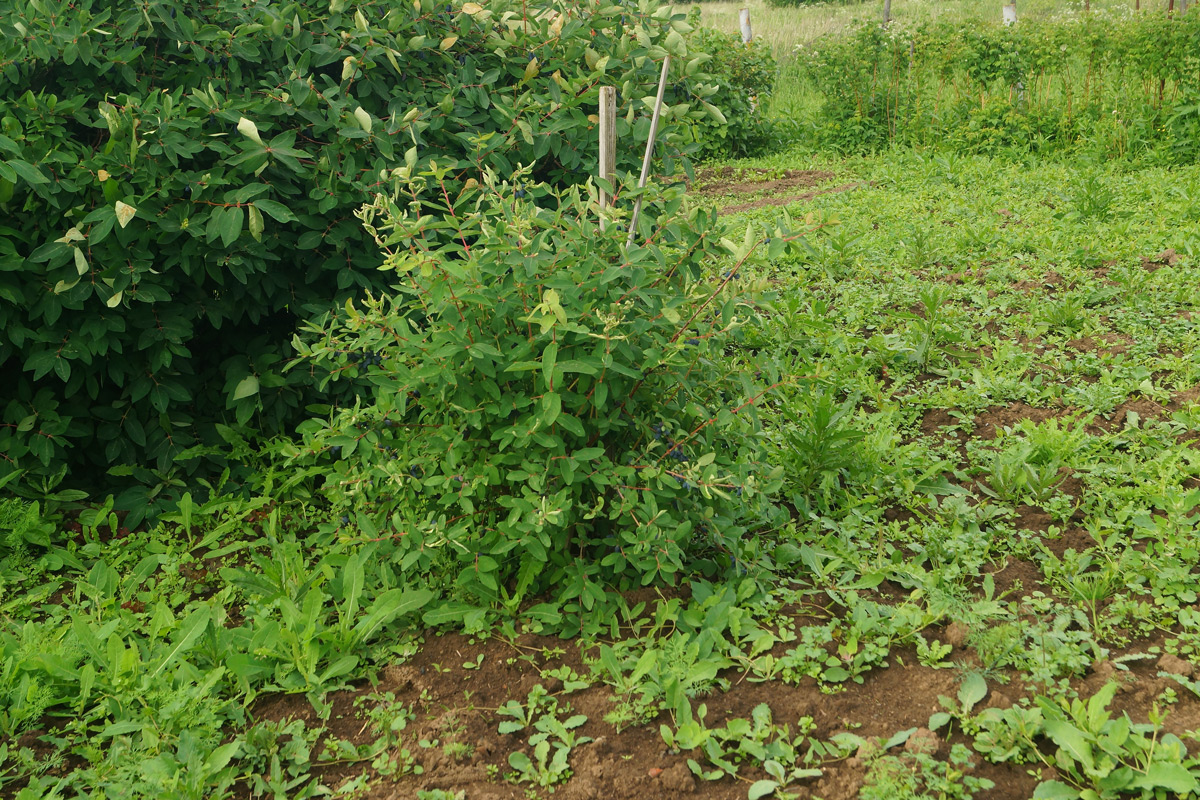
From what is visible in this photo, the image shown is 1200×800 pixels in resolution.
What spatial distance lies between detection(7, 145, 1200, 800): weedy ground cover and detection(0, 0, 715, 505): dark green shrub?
1.45ft

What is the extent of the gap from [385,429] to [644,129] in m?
1.61

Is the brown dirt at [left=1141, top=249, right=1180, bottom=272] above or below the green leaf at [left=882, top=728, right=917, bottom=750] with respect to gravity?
below

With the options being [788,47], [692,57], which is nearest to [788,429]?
[692,57]

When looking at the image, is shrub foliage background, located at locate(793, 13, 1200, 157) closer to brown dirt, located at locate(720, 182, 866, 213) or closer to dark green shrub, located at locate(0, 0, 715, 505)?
brown dirt, located at locate(720, 182, 866, 213)

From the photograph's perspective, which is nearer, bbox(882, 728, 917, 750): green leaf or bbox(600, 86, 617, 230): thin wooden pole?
bbox(882, 728, 917, 750): green leaf

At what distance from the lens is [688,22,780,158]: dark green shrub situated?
1027 centimetres

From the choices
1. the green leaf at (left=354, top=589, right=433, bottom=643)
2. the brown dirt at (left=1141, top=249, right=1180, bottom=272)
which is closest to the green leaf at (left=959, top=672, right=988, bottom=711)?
the green leaf at (left=354, top=589, right=433, bottom=643)

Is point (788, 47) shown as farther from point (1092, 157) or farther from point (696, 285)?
point (696, 285)

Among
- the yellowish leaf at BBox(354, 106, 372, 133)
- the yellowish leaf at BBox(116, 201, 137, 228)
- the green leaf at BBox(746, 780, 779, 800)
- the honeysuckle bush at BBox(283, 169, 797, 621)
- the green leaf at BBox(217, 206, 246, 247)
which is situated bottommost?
the green leaf at BBox(746, 780, 779, 800)

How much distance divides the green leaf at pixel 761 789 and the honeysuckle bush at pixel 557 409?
1.88 ft

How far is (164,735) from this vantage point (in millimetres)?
2072

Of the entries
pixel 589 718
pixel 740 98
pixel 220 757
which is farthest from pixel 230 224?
pixel 740 98

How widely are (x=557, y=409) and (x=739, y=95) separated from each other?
30.0ft

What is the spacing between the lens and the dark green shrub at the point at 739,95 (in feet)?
33.7
